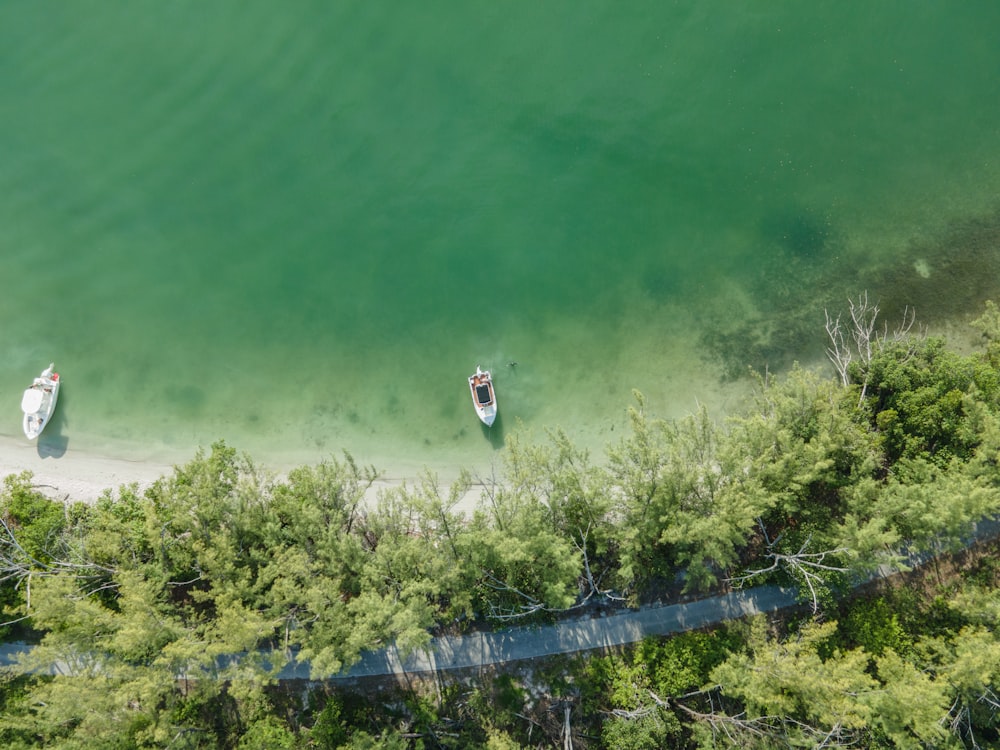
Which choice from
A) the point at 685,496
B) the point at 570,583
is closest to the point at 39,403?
the point at 570,583

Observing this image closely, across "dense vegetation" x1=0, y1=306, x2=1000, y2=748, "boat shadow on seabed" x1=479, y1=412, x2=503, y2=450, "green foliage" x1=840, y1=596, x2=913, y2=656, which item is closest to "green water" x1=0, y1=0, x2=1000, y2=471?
"boat shadow on seabed" x1=479, y1=412, x2=503, y2=450

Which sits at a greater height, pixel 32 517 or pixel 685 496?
pixel 32 517

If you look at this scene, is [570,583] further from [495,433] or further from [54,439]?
[54,439]

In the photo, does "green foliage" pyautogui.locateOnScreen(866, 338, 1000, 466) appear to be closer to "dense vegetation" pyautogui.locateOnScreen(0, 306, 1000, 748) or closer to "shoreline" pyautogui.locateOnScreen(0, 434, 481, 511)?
"dense vegetation" pyautogui.locateOnScreen(0, 306, 1000, 748)

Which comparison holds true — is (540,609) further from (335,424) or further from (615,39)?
(615,39)

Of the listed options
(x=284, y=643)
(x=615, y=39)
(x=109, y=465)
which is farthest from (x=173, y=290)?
(x=615, y=39)

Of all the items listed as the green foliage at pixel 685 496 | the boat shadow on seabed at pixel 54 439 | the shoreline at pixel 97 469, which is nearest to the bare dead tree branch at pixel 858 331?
the green foliage at pixel 685 496

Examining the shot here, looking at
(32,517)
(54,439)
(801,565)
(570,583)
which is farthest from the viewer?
(54,439)
